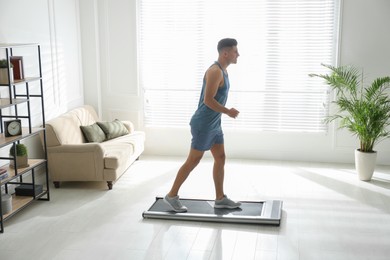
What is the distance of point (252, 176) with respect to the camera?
6051 mm

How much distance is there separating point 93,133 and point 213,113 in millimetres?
2067

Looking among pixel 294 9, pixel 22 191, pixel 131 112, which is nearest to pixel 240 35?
pixel 294 9

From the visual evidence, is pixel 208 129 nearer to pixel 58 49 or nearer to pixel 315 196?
pixel 315 196

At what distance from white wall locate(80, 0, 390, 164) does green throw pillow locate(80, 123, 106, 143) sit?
87 centimetres

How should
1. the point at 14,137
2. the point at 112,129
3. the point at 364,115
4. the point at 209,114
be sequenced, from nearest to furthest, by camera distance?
the point at 209,114
the point at 14,137
the point at 364,115
the point at 112,129

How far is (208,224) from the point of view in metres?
4.56

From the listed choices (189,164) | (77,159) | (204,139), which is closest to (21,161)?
(77,159)

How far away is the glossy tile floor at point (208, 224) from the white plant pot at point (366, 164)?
0.10 m

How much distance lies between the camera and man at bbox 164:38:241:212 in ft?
14.5

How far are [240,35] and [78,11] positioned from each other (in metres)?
2.02

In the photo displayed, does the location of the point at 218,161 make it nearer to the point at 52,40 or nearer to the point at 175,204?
the point at 175,204

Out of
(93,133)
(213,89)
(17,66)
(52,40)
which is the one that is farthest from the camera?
(93,133)

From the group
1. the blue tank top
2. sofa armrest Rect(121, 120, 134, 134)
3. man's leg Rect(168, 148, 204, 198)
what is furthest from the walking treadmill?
sofa armrest Rect(121, 120, 134, 134)

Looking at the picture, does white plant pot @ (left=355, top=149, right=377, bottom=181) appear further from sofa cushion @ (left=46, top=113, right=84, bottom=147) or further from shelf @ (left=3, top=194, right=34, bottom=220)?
shelf @ (left=3, top=194, right=34, bottom=220)
